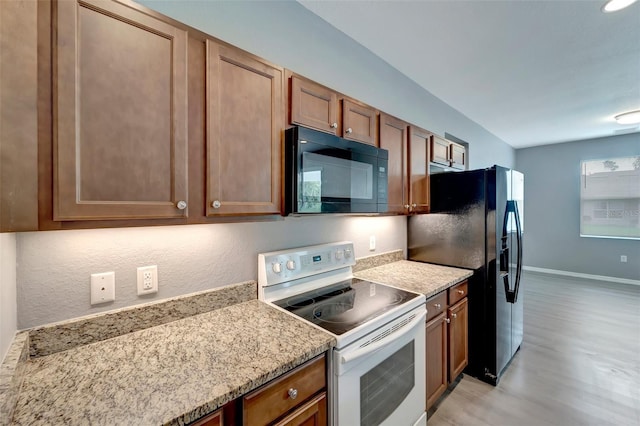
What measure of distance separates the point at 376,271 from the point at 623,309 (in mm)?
4052

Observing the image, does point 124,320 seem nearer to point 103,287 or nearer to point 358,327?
point 103,287

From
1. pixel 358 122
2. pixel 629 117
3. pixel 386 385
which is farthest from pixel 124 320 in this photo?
pixel 629 117

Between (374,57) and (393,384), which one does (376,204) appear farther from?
(374,57)

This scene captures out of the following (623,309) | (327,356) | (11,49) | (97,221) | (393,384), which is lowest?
(623,309)

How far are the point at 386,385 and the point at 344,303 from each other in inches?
17.3

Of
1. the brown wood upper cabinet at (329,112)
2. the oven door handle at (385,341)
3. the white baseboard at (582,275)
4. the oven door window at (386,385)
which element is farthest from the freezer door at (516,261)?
the white baseboard at (582,275)

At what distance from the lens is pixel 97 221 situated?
86 cm

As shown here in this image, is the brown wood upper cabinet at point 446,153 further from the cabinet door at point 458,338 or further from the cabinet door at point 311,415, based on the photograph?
the cabinet door at point 311,415

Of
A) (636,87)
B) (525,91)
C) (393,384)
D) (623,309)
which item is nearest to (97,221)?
(393,384)

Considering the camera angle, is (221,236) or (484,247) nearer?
(221,236)

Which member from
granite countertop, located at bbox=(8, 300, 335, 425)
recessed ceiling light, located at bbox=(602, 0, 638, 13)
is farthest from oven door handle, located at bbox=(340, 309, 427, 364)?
recessed ceiling light, located at bbox=(602, 0, 638, 13)

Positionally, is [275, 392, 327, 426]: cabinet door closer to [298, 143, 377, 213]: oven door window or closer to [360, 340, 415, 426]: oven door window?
[360, 340, 415, 426]: oven door window

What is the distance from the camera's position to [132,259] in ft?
3.88

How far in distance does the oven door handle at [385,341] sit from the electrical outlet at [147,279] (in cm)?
88
